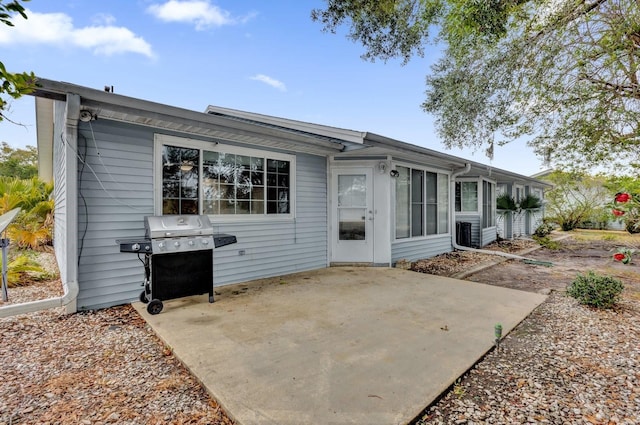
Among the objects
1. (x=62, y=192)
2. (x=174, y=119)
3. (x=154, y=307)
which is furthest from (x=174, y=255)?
(x=62, y=192)

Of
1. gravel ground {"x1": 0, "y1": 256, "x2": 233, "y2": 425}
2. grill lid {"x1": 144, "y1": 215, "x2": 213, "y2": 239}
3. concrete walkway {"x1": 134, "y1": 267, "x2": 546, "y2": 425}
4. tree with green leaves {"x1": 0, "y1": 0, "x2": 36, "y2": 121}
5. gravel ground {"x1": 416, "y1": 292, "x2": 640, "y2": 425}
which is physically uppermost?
tree with green leaves {"x1": 0, "y1": 0, "x2": 36, "y2": 121}

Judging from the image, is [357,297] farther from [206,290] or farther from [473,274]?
[473,274]

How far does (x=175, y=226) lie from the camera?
3.66m

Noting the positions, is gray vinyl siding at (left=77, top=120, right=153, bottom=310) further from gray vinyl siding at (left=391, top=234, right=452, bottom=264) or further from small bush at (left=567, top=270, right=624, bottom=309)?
small bush at (left=567, top=270, right=624, bottom=309)

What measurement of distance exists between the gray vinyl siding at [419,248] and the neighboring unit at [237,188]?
4 centimetres

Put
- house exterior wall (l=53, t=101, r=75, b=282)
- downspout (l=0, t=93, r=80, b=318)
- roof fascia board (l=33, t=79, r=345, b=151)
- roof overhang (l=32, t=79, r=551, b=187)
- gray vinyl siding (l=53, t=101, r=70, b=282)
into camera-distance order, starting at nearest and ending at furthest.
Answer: roof fascia board (l=33, t=79, r=345, b=151)
roof overhang (l=32, t=79, r=551, b=187)
downspout (l=0, t=93, r=80, b=318)
house exterior wall (l=53, t=101, r=75, b=282)
gray vinyl siding (l=53, t=101, r=70, b=282)

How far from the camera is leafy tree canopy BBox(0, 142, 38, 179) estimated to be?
21.5 meters

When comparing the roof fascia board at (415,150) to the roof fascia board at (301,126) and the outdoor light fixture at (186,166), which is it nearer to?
the roof fascia board at (301,126)

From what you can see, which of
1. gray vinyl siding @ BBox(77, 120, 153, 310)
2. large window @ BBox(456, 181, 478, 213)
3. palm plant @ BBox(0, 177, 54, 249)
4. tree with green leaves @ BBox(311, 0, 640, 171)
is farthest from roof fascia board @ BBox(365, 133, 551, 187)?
palm plant @ BBox(0, 177, 54, 249)

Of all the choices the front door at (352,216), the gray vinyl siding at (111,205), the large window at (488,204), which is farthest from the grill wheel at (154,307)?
the large window at (488,204)

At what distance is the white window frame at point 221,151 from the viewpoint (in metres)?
4.15

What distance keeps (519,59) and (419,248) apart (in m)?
4.07

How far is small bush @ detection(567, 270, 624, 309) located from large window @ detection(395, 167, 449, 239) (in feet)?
10.3

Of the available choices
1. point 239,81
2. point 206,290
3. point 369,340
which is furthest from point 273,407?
point 239,81
